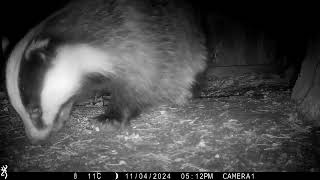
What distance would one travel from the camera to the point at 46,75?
74.1 inches

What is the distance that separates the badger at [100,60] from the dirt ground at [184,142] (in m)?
0.15

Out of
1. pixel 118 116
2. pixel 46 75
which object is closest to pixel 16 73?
pixel 46 75

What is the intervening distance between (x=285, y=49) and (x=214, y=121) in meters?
1.34

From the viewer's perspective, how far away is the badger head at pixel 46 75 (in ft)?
6.00

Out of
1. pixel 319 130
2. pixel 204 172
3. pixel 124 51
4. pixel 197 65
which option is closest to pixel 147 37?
pixel 124 51

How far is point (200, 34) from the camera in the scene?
2.89 m

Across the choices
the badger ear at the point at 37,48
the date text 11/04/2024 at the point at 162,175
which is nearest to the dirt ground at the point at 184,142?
the date text 11/04/2024 at the point at 162,175

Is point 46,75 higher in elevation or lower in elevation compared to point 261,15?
lower

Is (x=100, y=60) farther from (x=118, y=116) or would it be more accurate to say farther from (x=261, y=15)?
(x=261, y=15)

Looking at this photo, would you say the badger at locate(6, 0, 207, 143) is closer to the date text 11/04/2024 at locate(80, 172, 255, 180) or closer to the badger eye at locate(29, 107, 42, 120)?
the badger eye at locate(29, 107, 42, 120)

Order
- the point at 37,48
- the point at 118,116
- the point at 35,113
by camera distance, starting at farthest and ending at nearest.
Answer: the point at 118,116 → the point at 35,113 → the point at 37,48

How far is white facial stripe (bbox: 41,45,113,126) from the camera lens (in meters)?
1.92

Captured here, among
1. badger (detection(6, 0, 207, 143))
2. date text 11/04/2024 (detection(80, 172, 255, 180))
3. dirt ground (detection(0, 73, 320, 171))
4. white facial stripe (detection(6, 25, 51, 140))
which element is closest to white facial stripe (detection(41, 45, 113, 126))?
badger (detection(6, 0, 207, 143))

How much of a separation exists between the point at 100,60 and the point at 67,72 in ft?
0.74
